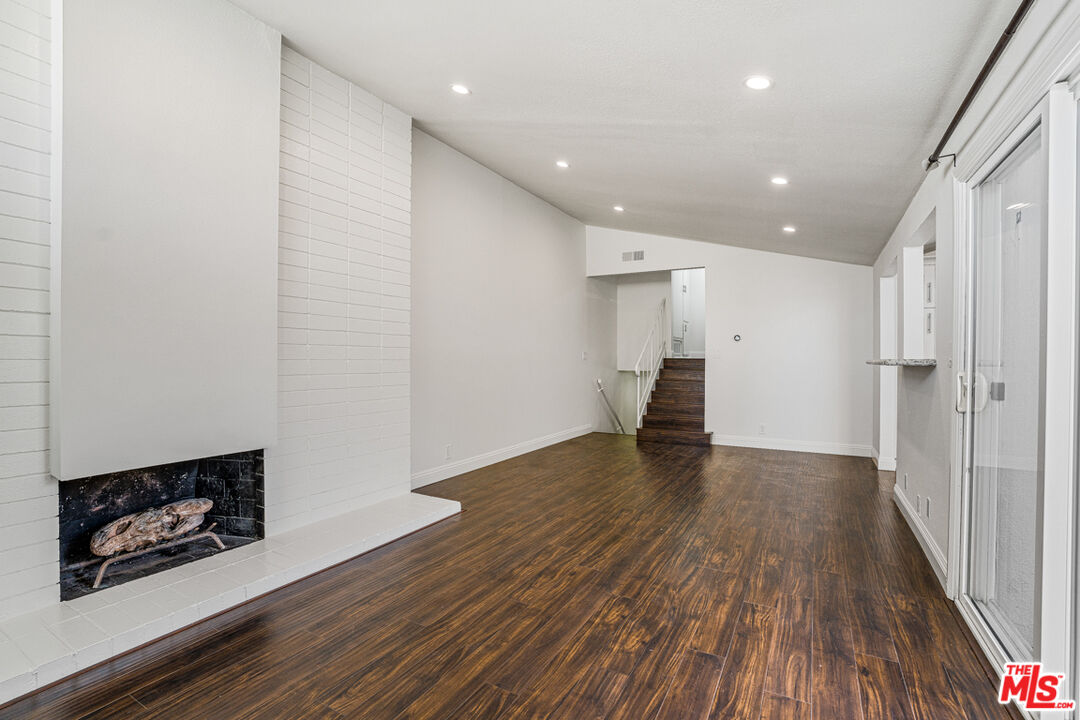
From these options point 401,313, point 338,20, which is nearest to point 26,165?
point 338,20

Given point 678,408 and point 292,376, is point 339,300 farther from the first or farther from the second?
point 678,408

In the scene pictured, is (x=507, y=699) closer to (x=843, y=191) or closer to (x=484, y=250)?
(x=843, y=191)

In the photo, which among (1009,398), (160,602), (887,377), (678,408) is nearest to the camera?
(1009,398)

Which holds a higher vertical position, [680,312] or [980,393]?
[680,312]

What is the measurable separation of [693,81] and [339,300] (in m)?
2.69

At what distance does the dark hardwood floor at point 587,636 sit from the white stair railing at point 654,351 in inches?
176

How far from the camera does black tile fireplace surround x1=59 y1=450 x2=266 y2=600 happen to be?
2408 mm

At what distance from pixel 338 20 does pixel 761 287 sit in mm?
5855

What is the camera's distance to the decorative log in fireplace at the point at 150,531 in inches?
97.4

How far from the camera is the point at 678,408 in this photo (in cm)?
762

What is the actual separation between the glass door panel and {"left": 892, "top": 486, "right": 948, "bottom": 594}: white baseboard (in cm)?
42

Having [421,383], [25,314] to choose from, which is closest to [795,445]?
[421,383]

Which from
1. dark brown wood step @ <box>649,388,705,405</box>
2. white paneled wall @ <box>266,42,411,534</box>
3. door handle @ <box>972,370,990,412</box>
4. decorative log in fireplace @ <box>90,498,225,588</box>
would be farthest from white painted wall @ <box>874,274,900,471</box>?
decorative log in fireplace @ <box>90,498,225,588</box>

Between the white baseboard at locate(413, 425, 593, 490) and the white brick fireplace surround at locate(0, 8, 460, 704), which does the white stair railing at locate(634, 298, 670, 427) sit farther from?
the white brick fireplace surround at locate(0, 8, 460, 704)
